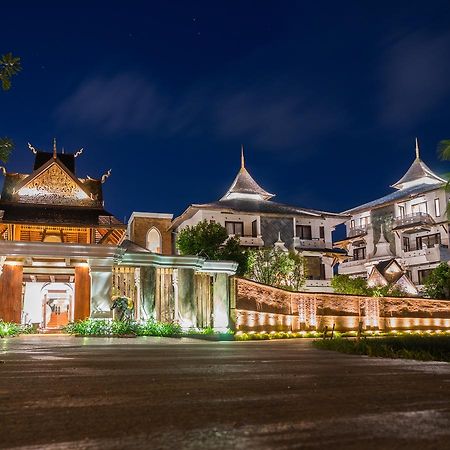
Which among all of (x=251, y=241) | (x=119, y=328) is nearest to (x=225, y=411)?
(x=119, y=328)

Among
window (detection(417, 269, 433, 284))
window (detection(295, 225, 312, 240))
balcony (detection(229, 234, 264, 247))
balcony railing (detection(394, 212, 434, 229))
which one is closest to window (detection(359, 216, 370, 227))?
balcony railing (detection(394, 212, 434, 229))

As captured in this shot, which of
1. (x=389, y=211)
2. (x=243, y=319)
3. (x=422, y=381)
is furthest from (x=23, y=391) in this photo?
(x=389, y=211)

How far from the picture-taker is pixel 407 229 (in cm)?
4659

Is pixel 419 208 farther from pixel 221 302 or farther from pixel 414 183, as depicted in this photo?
pixel 221 302

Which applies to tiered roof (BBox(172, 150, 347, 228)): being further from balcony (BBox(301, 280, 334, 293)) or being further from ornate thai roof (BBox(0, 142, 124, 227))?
ornate thai roof (BBox(0, 142, 124, 227))

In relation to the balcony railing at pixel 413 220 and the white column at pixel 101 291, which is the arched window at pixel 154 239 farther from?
the white column at pixel 101 291

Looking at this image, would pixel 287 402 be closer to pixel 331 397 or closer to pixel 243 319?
pixel 331 397

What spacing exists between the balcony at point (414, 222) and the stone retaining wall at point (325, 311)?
49.9 feet

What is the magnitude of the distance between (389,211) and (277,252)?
1930 centimetres

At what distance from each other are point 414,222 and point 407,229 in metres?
1.93

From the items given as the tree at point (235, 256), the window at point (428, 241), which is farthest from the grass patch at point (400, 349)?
the window at point (428, 241)

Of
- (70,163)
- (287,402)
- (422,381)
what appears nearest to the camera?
(287,402)

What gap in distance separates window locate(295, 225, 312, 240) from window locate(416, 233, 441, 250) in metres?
10.1

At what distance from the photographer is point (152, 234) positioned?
42188 millimetres
